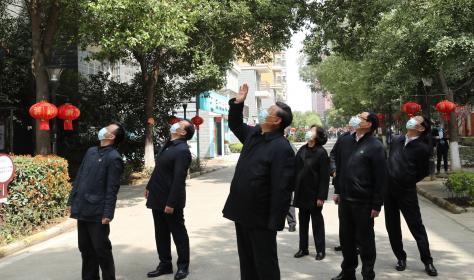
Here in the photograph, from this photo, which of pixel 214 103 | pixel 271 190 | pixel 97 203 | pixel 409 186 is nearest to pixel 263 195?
pixel 271 190

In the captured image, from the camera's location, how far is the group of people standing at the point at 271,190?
3.89 metres

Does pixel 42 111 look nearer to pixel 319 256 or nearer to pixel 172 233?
pixel 172 233

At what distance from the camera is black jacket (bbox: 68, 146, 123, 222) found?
505 cm

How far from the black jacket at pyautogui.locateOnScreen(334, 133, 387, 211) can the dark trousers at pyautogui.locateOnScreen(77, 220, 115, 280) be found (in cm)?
253

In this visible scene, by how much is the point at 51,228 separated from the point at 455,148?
1353 centimetres

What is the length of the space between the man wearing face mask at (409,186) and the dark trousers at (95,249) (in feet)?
10.6

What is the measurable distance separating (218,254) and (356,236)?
Answer: 2.27 metres

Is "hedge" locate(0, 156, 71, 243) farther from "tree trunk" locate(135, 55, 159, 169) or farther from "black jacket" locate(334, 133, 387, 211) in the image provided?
"tree trunk" locate(135, 55, 159, 169)

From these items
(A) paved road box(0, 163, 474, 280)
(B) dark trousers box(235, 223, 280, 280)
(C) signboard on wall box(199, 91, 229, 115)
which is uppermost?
(C) signboard on wall box(199, 91, 229, 115)

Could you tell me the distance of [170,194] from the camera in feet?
18.2

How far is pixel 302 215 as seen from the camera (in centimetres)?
671

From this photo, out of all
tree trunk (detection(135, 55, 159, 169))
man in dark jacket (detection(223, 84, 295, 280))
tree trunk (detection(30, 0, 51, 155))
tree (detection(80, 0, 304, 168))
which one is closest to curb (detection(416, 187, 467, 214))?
tree (detection(80, 0, 304, 168))

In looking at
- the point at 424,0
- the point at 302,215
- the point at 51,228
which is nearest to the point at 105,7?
the point at 51,228

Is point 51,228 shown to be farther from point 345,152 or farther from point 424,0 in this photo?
point 424,0
